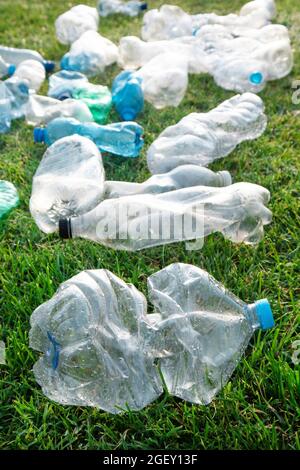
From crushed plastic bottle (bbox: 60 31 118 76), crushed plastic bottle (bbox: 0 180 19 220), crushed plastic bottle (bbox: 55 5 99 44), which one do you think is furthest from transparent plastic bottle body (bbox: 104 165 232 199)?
crushed plastic bottle (bbox: 55 5 99 44)

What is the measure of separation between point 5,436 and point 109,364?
11.8 inches

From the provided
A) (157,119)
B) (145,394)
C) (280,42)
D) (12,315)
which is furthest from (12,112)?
(145,394)

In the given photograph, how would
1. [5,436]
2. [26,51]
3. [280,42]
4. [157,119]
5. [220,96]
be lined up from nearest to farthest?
[5,436]
[157,119]
[220,96]
[280,42]
[26,51]

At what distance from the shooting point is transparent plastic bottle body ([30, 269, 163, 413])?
1200 millimetres

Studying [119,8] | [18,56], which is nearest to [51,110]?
[18,56]

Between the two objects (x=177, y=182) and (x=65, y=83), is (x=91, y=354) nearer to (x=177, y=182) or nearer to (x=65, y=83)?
(x=177, y=182)

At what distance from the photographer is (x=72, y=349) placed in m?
1.21

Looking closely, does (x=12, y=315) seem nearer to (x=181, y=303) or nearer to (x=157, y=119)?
(x=181, y=303)

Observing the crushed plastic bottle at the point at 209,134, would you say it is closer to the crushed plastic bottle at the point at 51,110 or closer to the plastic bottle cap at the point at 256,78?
the plastic bottle cap at the point at 256,78

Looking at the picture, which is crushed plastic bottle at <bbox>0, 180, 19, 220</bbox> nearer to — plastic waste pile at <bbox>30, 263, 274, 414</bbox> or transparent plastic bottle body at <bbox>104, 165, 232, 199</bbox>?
transparent plastic bottle body at <bbox>104, 165, 232, 199</bbox>

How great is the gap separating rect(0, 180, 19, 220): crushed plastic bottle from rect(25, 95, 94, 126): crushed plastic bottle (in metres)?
0.54

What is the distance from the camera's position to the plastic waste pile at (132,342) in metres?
1.20

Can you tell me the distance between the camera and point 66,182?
6.02 feet

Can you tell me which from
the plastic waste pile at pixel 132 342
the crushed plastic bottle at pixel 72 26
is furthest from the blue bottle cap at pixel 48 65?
the plastic waste pile at pixel 132 342
